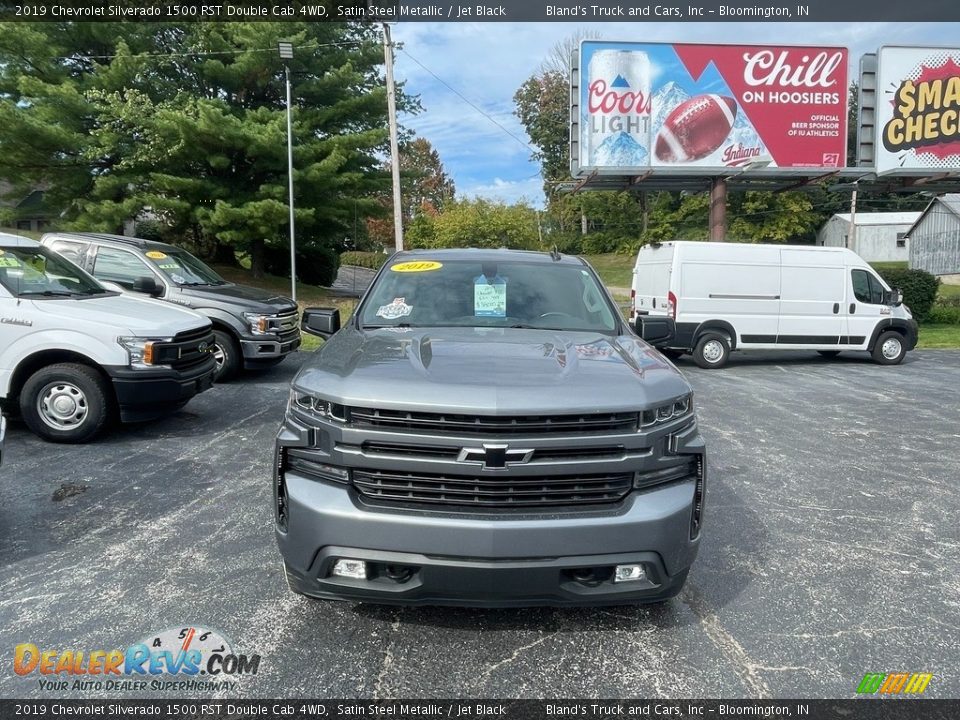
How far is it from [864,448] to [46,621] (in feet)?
22.5

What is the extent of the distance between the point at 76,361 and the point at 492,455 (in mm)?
5149

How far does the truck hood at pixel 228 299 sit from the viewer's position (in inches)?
364

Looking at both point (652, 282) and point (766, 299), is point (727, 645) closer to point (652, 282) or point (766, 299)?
point (766, 299)

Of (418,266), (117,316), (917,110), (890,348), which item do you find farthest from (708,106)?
(117,316)

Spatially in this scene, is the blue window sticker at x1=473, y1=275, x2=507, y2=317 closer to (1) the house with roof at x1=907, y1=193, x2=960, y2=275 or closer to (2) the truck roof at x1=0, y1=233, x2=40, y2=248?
(2) the truck roof at x1=0, y1=233, x2=40, y2=248

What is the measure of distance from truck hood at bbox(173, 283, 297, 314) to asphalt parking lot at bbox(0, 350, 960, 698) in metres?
3.20

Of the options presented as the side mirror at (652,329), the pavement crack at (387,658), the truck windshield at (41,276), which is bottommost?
the pavement crack at (387,658)

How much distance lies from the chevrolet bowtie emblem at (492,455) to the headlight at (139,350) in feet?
15.1

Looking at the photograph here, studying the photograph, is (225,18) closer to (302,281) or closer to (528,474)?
(302,281)

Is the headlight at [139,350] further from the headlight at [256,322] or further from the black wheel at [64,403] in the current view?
the headlight at [256,322]

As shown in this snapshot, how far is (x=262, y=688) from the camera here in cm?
274

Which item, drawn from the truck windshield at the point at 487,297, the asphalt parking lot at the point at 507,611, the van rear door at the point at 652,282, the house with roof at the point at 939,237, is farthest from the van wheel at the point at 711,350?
the house with roof at the point at 939,237

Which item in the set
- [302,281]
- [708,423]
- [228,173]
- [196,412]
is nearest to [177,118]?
[228,173]

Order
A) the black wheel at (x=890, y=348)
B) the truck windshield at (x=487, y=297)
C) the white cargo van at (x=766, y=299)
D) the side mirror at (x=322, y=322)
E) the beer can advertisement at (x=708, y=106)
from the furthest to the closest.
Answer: the beer can advertisement at (x=708, y=106), the black wheel at (x=890, y=348), the white cargo van at (x=766, y=299), the side mirror at (x=322, y=322), the truck windshield at (x=487, y=297)
